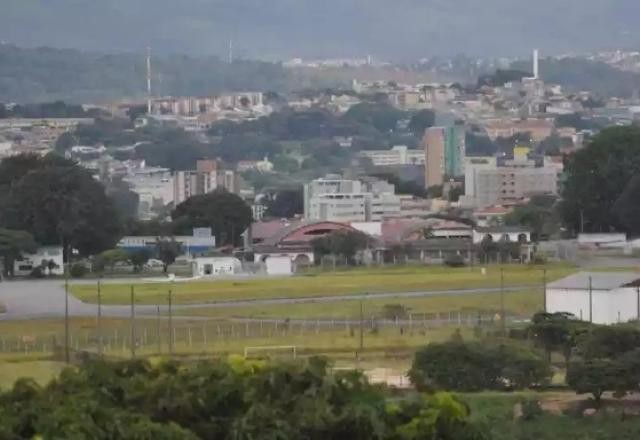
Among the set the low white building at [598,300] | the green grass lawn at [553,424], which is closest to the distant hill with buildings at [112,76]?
the low white building at [598,300]

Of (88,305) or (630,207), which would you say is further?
(630,207)

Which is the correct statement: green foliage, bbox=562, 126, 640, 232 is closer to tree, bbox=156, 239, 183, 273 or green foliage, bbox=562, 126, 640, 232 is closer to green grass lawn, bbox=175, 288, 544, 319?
tree, bbox=156, 239, 183, 273

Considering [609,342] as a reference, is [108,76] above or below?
above

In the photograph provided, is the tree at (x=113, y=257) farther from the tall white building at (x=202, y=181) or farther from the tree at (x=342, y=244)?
the tall white building at (x=202, y=181)

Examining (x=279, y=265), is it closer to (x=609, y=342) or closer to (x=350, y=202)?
(x=350, y=202)

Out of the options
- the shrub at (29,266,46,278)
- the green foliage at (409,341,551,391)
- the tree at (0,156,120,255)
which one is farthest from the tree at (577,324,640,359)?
the tree at (0,156,120,255)

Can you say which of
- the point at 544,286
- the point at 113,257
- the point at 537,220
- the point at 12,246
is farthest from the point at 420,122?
the point at 544,286
